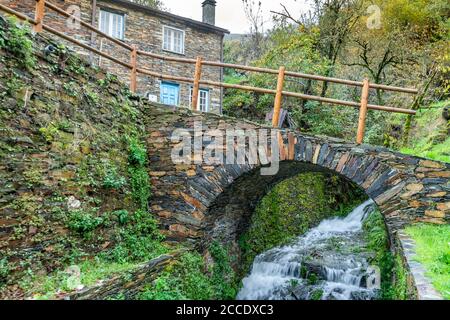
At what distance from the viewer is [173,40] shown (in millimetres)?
14320

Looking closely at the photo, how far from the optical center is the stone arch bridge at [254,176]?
5461 mm

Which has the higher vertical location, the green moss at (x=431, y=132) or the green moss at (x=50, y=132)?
the green moss at (x=431, y=132)

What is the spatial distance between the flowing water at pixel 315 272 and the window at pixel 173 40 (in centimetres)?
921

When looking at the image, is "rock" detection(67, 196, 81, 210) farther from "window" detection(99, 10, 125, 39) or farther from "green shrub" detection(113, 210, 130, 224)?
"window" detection(99, 10, 125, 39)

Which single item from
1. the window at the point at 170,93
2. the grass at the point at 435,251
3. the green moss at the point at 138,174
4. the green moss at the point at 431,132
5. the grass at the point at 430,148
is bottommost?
the grass at the point at 435,251

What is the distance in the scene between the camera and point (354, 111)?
39.6 feet

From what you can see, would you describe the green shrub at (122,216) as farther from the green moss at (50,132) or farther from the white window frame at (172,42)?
the white window frame at (172,42)

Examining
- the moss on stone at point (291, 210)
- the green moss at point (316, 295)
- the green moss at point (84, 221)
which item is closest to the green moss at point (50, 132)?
the green moss at point (84, 221)

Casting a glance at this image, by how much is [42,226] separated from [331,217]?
371 inches

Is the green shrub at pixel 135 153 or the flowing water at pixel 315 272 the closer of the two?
the green shrub at pixel 135 153

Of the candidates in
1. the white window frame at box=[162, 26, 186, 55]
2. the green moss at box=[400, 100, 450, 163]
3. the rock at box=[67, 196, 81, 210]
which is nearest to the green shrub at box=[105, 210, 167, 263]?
the rock at box=[67, 196, 81, 210]

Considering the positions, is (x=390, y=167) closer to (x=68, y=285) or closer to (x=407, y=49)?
(x=68, y=285)

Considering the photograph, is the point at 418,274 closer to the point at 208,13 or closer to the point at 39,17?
the point at 39,17
